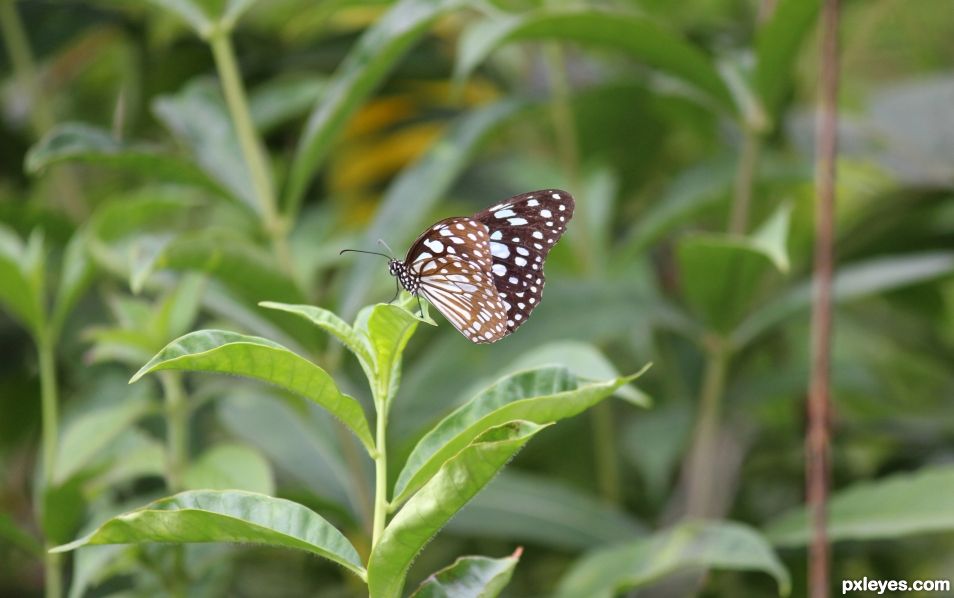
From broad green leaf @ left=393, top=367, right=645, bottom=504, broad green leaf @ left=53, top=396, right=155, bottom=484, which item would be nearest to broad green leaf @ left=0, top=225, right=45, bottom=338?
broad green leaf @ left=53, top=396, right=155, bottom=484

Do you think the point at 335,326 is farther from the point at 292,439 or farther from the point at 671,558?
the point at 292,439

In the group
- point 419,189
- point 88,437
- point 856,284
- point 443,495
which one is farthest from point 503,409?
point 856,284

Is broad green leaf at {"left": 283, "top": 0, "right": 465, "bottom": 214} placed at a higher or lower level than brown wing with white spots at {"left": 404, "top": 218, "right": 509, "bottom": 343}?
higher

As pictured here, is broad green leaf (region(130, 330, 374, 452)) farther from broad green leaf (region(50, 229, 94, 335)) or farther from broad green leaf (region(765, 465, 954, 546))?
broad green leaf (region(765, 465, 954, 546))

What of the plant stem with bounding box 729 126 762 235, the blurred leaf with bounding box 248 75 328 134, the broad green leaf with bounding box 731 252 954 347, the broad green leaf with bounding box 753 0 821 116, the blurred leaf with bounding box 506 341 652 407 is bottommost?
the blurred leaf with bounding box 506 341 652 407

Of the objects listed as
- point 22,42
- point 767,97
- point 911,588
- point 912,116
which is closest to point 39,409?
point 22,42

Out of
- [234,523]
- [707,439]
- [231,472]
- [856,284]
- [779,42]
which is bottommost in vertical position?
[234,523]
